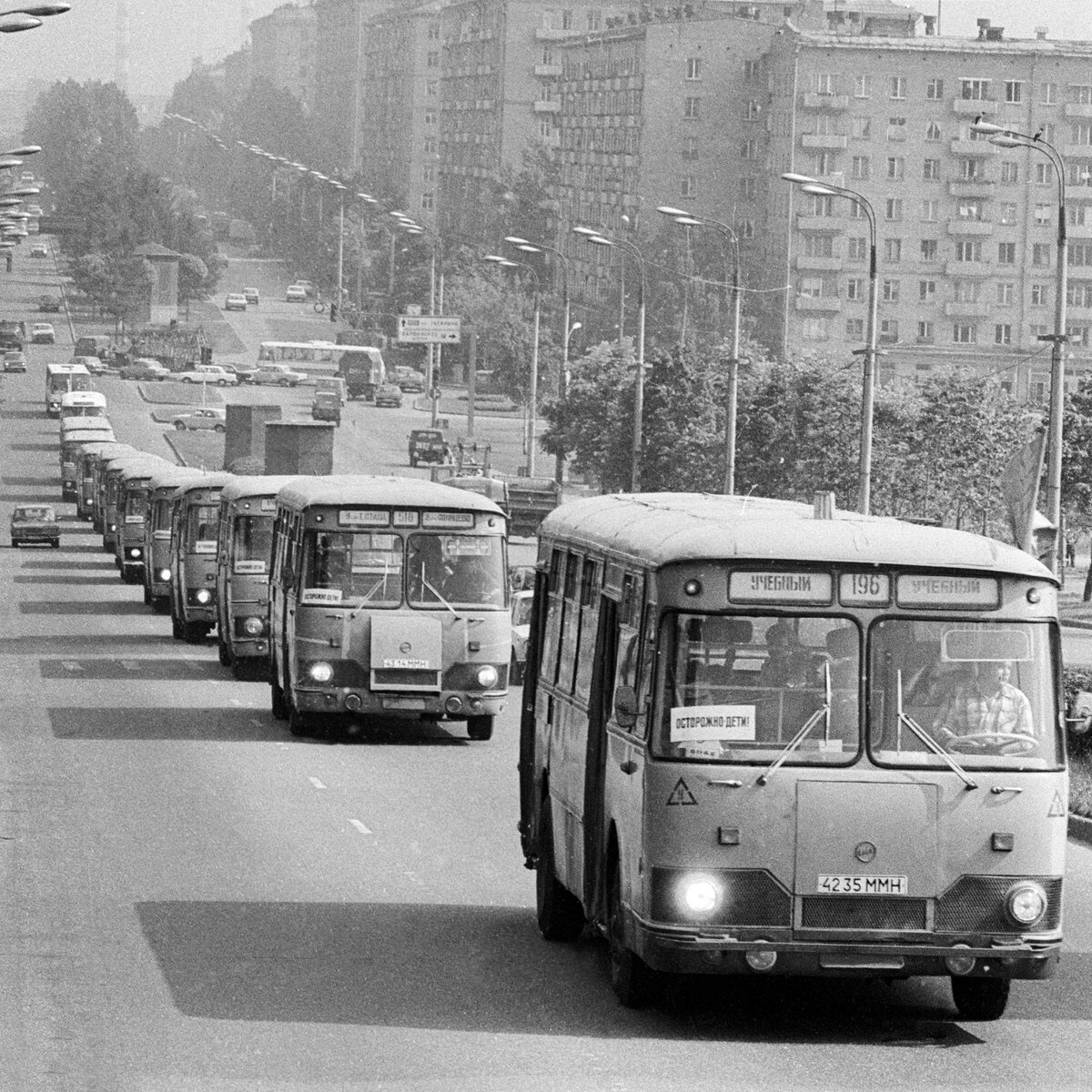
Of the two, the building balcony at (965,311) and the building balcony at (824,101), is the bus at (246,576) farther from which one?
the building balcony at (965,311)

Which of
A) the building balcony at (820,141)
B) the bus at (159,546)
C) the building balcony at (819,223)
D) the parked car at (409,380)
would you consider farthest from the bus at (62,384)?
the bus at (159,546)

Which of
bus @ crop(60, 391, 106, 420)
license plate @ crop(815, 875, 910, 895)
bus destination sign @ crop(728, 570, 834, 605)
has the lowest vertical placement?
bus @ crop(60, 391, 106, 420)

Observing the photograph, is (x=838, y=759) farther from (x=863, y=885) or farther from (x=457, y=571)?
(x=457, y=571)

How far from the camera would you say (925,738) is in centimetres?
1073

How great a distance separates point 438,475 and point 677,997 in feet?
220

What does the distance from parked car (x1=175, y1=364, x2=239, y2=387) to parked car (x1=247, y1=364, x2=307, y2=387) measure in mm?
1057

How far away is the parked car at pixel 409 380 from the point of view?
137 meters

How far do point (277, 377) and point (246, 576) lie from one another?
102704 millimetres

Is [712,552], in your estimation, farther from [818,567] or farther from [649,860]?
[649,860]

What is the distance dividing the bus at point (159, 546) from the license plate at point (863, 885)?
33695 mm

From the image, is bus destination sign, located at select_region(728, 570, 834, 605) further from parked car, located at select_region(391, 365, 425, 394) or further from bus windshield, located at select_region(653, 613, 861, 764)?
parked car, located at select_region(391, 365, 425, 394)

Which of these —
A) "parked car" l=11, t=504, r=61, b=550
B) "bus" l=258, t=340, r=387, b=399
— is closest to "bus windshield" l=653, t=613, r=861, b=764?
"parked car" l=11, t=504, r=61, b=550

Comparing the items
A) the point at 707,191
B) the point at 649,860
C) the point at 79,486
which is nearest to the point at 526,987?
the point at 649,860

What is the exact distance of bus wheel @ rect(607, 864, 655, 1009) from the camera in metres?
11.2
